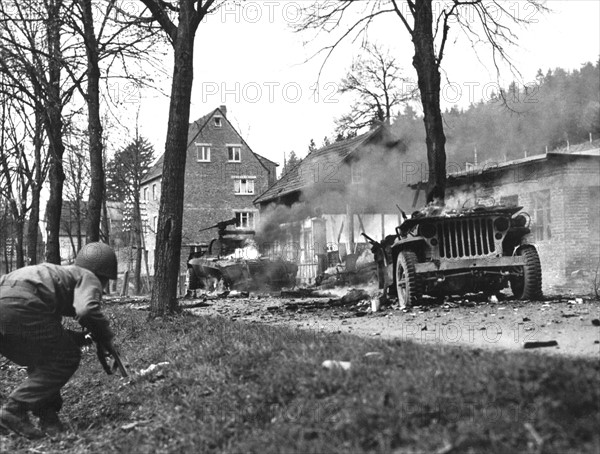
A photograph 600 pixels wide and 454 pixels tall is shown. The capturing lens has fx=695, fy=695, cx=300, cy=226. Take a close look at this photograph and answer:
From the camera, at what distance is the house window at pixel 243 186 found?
58.6m

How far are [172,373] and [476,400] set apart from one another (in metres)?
3.63

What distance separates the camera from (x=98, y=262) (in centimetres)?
623

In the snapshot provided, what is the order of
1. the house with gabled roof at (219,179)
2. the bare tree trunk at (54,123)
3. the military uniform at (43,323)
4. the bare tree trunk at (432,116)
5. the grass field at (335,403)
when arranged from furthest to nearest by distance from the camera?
the house with gabled roof at (219,179), the bare tree trunk at (54,123), the bare tree trunk at (432,116), the military uniform at (43,323), the grass field at (335,403)

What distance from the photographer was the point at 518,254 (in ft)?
39.0

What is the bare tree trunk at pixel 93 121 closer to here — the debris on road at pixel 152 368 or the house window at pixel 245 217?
the debris on road at pixel 152 368

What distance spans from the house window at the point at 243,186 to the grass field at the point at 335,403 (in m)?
51.1

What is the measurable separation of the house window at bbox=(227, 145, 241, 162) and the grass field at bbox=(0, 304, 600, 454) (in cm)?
5128

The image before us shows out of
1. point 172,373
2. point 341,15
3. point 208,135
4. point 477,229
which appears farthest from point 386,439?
point 208,135

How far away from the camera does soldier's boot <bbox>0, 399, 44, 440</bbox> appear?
589cm

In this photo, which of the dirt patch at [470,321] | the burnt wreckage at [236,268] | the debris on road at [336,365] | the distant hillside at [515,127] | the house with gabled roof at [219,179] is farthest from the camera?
the house with gabled roof at [219,179]

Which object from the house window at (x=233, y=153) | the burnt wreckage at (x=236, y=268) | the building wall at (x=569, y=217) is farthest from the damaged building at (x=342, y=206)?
the house window at (x=233, y=153)

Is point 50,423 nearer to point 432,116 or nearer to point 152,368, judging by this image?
point 152,368

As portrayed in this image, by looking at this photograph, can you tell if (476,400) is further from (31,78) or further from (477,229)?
(31,78)

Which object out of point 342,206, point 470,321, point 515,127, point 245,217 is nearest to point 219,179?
point 245,217
